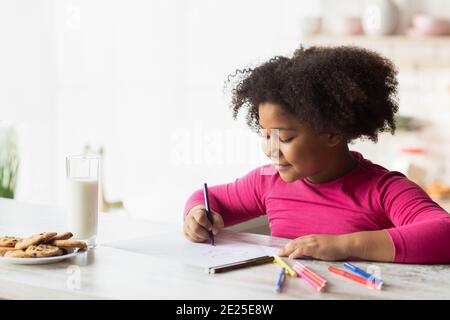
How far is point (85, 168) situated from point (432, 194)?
2.52 m

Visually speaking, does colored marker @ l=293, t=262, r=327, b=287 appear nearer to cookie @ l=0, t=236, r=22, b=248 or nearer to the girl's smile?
the girl's smile

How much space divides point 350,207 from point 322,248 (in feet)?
1.07

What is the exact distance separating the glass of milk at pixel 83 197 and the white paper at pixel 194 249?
0.07 metres

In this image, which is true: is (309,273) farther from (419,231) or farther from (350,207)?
(350,207)

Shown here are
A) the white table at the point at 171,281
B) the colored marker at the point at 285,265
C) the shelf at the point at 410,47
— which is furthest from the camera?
the shelf at the point at 410,47

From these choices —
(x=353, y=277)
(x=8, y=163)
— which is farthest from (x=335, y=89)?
(x=8, y=163)

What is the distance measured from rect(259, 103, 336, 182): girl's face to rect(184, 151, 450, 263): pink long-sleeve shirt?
0.35 ft

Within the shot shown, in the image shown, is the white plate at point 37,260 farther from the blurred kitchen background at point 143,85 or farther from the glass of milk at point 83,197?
the blurred kitchen background at point 143,85

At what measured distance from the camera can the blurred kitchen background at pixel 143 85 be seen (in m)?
4.21

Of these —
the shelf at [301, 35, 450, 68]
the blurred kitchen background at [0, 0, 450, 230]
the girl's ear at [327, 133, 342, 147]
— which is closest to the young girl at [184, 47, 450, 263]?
the girl's ear at [327, 133, 342, 147]

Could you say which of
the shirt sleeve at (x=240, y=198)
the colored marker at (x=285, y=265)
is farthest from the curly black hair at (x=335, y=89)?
the colored marker at (x=285, y=265)

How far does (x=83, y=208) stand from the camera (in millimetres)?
1566

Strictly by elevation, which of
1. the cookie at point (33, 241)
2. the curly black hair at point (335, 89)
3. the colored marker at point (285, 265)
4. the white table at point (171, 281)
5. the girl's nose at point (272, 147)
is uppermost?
the curly black hair at point (335, 89)

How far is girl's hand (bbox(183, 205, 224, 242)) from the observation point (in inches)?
66.0
